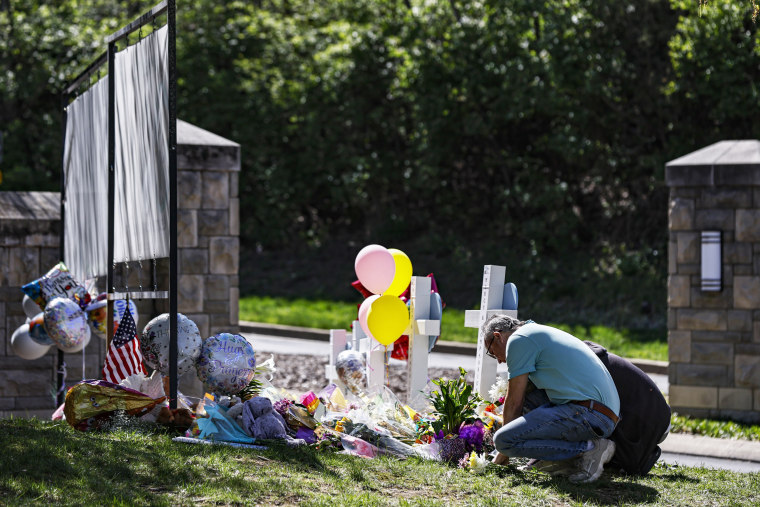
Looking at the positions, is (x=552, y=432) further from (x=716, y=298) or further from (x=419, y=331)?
(x=716, y=298)

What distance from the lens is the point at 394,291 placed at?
7.89 meters

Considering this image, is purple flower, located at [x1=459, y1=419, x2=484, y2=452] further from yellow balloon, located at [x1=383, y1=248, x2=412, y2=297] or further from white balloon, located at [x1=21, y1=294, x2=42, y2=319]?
white balloon, located at [x1=21, y1=294, x2=42, y2=319]

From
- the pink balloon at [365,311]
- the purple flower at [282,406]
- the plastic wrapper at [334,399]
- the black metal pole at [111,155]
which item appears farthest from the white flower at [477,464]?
the black metal pole at [111,155]

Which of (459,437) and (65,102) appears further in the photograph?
(65,102)

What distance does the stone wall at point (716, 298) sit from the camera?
31.3 ft

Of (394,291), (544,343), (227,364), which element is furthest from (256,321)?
(544,343)

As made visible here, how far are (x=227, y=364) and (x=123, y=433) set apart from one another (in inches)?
31.5

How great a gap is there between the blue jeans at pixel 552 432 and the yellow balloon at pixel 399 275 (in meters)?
2.11

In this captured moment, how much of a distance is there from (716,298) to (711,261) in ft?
1.20

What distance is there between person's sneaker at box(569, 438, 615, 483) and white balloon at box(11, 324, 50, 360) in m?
4.92

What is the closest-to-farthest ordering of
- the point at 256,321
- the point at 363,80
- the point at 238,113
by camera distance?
the point at 256,321
the point at 363,80
the point at 238,113

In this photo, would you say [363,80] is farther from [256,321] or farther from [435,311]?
[435,311]

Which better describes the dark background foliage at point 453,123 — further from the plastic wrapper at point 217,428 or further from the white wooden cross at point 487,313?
the plastic wrapper at point 217,428

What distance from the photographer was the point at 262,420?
6293 millimetres
